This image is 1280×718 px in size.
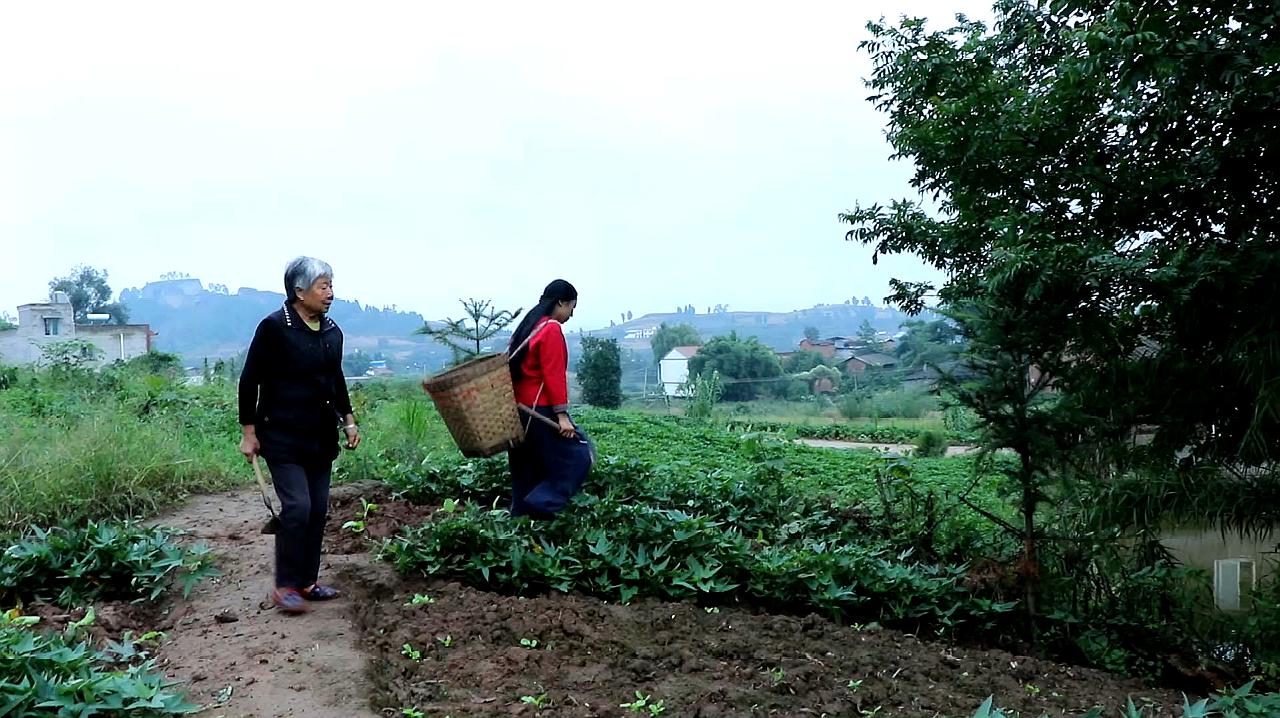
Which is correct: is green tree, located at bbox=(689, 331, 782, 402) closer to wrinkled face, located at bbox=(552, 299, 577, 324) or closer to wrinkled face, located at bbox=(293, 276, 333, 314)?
wrinkled face, located at bbox=(552, 299, 577, 324)

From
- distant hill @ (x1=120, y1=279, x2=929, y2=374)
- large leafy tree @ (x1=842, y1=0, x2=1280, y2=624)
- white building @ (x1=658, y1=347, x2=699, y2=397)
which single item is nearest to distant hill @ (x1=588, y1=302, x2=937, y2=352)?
distant hill @ (x1=120, y1=279, x2=929, y2=374)

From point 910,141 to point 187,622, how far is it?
17.6 ft

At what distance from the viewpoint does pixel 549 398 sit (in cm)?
555

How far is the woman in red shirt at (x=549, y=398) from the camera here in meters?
5.52

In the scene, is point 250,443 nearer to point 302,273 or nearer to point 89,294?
point 302,273

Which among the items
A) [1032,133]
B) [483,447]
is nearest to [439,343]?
[483,447]

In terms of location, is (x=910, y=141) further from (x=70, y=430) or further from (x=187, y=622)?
(x=70, y=430)

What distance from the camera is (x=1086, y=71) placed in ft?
15.5

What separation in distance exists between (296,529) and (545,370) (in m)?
1.57

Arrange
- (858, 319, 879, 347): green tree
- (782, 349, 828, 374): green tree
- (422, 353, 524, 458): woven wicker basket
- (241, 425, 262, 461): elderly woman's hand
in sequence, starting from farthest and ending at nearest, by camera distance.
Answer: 1. (858, 319, 879, 347): green tree
2. (782, 349, 828, 374): green tree
3. (422, 353, 524, 458): woven wicker basket
4. (241, 425, 262, 461): elderly woman's hand

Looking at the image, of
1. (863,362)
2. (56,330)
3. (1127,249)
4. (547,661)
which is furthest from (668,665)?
(56,330)

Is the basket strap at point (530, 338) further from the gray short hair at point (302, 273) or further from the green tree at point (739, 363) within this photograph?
the green tree at point (739, 363)

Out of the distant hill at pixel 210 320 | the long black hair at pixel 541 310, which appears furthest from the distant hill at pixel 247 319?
the long black hair at pixel 541 310

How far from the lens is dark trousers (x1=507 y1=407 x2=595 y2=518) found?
5578 mm
